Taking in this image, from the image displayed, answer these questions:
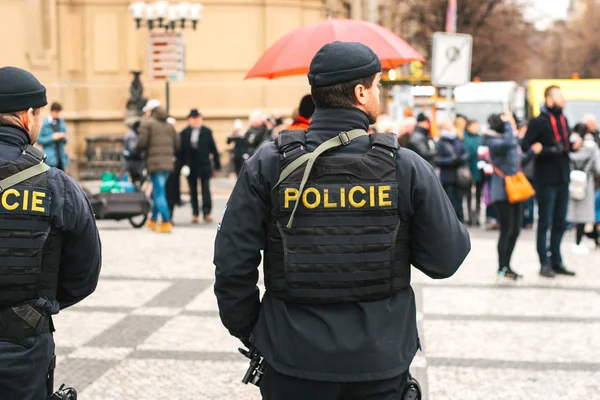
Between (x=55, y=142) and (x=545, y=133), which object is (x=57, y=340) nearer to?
(x=545, y=133)

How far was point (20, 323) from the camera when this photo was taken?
12.4 ft

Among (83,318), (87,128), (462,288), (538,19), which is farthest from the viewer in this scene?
(538,19)

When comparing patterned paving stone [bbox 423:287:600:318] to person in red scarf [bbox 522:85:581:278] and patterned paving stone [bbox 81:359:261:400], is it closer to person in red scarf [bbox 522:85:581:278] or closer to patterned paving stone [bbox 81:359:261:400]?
person in red scarf [bbox 522:85:581:278]

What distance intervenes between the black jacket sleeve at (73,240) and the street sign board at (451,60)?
1308cm

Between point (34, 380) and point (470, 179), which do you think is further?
point (470, 179)

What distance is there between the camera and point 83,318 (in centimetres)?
870

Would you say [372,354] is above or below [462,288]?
above

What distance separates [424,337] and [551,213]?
11.5 feet

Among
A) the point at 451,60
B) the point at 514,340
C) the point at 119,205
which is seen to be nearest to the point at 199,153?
the point at 119,205

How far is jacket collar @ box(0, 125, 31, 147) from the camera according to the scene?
12.8 feet

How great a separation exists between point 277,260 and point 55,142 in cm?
1413

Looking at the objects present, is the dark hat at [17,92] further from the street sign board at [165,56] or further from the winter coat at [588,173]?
the street sign board at [165,56]

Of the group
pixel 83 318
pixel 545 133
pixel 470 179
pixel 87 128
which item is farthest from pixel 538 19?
pixel 83 318

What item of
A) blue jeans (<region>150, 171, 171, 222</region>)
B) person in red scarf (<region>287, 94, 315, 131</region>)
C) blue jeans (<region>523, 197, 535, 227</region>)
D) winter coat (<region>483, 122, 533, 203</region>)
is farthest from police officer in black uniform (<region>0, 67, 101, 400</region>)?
blue jeans (<region>523, 197, 535, 227</region>)
